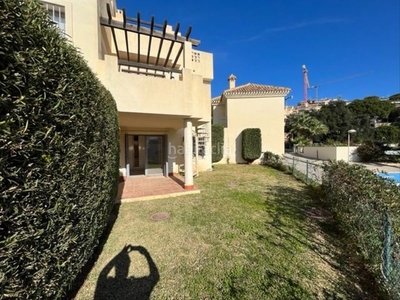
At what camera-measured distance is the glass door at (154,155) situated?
503 inches

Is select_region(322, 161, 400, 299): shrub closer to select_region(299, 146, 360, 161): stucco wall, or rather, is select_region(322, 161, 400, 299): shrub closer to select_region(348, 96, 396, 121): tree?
select_region(299, 146, 360, 161): stucco wall

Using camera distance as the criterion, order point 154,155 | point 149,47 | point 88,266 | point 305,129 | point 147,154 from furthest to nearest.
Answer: point 305,129 → point 154,155 → point 147,154 → point 149,47 → point 88,266

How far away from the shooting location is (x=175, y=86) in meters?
8.02

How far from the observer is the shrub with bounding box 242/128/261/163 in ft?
64.9

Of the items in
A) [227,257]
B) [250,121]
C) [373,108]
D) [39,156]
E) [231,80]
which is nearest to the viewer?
[39,156]

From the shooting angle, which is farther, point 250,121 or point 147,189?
point 250,121

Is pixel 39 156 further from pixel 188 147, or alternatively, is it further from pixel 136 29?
pixel 136 29

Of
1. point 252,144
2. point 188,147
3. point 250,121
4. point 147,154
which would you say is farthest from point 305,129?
point 188,147

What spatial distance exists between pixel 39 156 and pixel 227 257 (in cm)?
394

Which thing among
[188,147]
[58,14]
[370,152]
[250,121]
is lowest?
Result: [370,152]

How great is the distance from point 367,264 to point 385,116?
75.2m

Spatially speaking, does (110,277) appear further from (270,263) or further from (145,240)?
(270,263)

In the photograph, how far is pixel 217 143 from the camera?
20.0 m

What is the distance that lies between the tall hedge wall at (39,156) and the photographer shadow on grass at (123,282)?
→ 69cm
